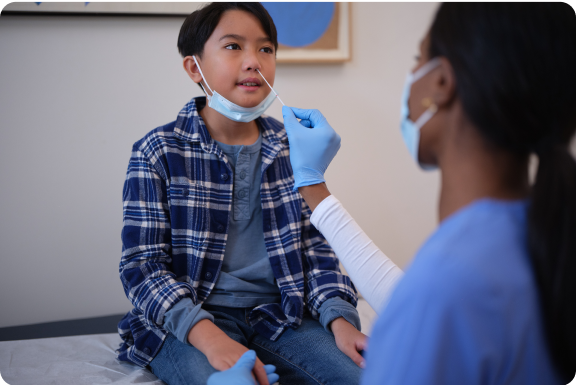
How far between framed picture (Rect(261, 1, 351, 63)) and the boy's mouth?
0.58 meters

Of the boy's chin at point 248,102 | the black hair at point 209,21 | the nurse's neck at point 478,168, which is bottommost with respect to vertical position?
the nurse's neck at point 478,168

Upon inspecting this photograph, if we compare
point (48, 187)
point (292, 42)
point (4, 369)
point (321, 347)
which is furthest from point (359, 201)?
point (4, 369)

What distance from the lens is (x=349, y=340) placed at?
3.26 feet

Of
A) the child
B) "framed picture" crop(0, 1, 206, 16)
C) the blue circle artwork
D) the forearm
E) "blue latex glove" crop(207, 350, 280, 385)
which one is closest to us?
"blue latex glove" crop(207, 350, 280, 385)

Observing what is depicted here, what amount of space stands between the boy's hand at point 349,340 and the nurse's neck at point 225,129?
540mm

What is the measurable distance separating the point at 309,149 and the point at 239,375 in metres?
0.48

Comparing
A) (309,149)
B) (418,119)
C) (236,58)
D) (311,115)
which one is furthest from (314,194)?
(236,58)

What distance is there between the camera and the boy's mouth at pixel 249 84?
1.12 meters

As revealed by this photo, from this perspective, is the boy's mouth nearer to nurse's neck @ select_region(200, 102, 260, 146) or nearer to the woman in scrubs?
nurse's neck @ select_region(200, 102, 260, 146)

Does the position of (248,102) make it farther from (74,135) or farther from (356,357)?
(74,135)

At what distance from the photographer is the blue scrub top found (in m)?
0.46

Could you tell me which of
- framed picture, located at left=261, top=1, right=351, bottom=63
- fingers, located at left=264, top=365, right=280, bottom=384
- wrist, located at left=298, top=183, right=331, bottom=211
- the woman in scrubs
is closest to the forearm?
fingers, located at left=264, top=365, right=280, bottom=384

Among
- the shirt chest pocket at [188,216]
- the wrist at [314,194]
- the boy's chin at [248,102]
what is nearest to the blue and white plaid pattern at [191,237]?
the shirt chest pocket at [188,216]

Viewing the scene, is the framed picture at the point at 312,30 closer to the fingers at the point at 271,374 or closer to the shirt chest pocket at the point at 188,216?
the shirt chest pocket at the point at 188,216
